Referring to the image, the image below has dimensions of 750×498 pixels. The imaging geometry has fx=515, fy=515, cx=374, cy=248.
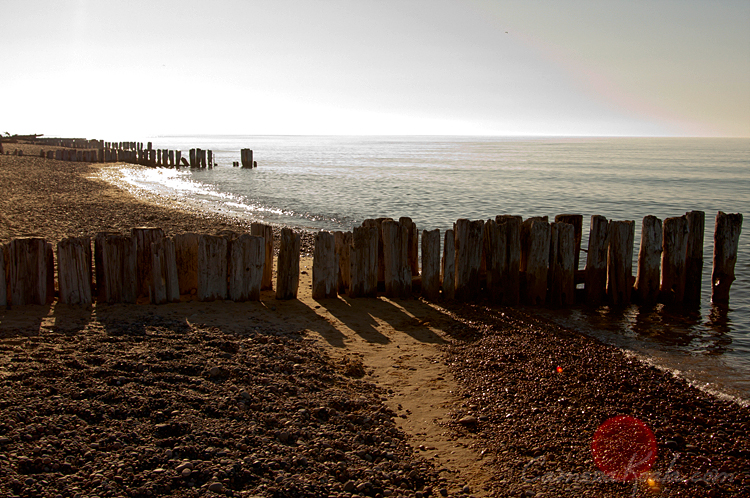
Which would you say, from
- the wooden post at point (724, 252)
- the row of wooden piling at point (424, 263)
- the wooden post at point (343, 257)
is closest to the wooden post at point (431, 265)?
the row of wooden piling at point (424, 263)

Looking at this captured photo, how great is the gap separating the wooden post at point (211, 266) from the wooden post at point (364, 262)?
1.93 metres

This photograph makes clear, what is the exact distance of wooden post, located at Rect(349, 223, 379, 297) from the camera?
26.2 feet

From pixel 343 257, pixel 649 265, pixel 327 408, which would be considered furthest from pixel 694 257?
pixel 327 408

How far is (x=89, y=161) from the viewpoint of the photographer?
1668 inches

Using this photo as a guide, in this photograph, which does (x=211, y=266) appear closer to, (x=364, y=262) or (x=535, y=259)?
(x=364, y=262)

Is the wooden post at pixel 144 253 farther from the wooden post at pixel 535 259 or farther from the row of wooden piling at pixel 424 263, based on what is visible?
the wooden post at pixel 535 259

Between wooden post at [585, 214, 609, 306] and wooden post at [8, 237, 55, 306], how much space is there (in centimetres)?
798

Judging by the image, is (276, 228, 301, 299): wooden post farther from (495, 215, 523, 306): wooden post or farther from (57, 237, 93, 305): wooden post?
(495, 215, 523, 306): wooden post

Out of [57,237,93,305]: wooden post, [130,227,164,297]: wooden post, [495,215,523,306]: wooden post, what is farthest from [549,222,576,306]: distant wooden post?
[57,237,93,305]: wooden post

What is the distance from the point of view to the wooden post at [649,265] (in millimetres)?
8656

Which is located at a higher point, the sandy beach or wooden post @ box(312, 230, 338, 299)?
wooden post @ box(312, 230, 338, 299)

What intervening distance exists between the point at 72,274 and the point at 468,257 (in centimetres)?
567

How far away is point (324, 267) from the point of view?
7.99 meters

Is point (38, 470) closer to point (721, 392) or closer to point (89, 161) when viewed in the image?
point (721, 392)
